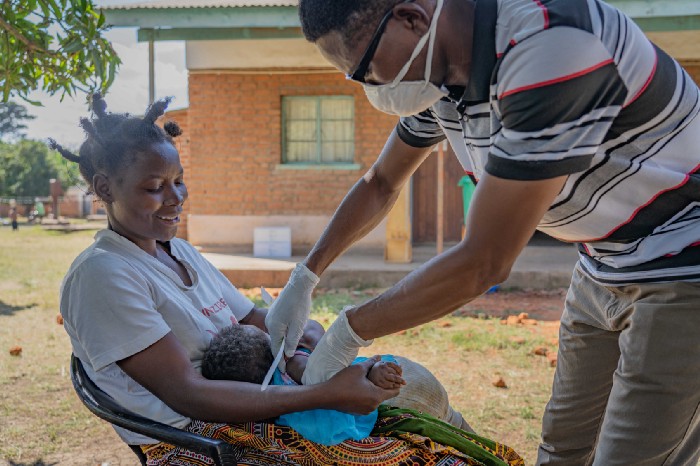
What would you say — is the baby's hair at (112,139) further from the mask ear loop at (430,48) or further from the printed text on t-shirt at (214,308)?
the mask ear loop at (430,48)

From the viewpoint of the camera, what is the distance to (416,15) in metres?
1.65

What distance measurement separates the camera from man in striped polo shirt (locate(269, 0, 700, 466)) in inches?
59.9

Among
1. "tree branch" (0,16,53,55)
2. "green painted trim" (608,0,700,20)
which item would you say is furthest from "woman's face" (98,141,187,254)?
"green painted trim" (608,0,700,20)

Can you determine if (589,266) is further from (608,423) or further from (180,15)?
(180,15)

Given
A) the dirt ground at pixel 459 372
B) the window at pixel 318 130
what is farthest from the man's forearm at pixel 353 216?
the window at pixel 318 130

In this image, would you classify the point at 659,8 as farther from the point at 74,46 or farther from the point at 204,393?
the point at 204,393

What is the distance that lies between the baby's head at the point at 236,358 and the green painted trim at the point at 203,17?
24.8 ft

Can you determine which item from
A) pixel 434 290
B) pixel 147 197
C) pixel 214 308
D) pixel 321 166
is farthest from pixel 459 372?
pixel 321 166

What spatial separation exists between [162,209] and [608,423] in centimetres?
155

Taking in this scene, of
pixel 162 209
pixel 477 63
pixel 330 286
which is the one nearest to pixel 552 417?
pixel 477 63

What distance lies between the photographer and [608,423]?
1.85 meters

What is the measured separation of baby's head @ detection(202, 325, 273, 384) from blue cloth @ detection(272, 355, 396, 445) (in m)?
0.22

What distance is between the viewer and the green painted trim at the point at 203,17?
925 cm

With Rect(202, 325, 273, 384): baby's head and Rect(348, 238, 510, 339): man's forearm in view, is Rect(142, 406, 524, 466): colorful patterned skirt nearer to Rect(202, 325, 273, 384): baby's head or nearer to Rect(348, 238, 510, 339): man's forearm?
Rect(202, 325, 273, 384): baby's head
